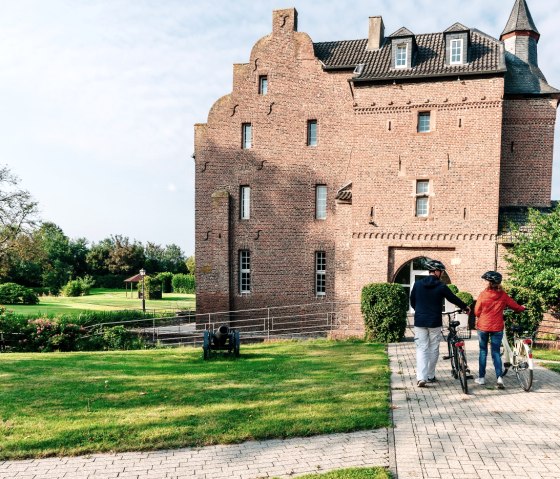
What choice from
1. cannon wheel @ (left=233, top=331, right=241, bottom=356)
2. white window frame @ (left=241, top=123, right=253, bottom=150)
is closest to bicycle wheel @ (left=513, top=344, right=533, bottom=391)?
cannon wheel @ (left=233, top=331, right=241, bottom=356)

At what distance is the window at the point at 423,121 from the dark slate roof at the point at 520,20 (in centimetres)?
811

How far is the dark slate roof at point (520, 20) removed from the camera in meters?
21.7

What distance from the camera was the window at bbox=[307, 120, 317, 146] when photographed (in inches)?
877

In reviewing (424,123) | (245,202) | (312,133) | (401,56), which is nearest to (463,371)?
(424,123)

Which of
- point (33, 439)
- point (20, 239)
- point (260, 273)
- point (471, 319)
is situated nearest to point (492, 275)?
point (33, 439)

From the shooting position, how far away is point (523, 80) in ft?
63.8

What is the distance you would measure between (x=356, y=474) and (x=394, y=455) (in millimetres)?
747

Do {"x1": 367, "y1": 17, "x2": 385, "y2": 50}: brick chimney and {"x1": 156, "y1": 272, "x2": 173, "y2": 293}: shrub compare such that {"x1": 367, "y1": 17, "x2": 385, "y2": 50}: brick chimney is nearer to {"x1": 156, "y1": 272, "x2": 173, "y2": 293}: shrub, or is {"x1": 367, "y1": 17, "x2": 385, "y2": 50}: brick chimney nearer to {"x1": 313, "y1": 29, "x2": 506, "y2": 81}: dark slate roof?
{"x1": 313, "y1": 29, "x2": 506, "y2": 81}: dark slate roof

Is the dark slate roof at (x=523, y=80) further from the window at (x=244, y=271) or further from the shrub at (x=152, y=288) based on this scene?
the shrub at (x=152, y=288)

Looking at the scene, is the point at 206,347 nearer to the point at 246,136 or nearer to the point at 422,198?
the point at 422,198

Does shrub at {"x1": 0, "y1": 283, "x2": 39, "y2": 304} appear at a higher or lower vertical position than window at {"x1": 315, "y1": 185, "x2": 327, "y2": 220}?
lower

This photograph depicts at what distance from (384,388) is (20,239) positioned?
38.6m

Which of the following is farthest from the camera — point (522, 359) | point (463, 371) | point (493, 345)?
point (522, 359)

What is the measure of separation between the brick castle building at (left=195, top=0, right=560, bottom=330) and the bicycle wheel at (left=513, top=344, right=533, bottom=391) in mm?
10437
